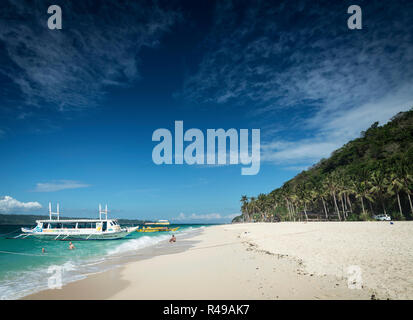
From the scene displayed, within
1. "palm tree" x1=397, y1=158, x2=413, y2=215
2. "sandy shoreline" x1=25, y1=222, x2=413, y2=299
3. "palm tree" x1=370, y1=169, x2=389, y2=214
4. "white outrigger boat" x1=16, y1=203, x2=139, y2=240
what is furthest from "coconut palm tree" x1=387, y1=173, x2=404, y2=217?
"white outrigger boat" x1=16, y1=203, x2=139, y2=240

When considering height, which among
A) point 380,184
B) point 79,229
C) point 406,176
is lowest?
point 79,229

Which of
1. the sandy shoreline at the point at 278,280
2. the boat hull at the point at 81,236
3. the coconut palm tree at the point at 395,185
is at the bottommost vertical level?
the boat hull at the point at 81,236

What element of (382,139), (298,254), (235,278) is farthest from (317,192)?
(235,278)

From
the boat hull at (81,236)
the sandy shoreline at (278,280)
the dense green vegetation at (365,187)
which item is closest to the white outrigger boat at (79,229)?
the boat hull at (81,236)

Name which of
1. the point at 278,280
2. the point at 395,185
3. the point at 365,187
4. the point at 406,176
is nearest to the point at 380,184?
the point at 395,185

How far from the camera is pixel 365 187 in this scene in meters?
59.3

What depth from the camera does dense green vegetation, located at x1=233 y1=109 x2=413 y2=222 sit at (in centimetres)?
5162

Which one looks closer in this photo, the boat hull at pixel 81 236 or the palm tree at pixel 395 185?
the palm tree at pixel 395 185

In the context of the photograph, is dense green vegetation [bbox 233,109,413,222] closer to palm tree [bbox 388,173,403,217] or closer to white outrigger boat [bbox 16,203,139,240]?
palm tree [bbox 388,173,403,217]

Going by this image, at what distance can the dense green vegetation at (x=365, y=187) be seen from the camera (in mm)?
51625

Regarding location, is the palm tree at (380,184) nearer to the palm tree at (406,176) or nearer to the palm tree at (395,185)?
the palm tree at (395,185)

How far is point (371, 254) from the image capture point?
36.3 feet

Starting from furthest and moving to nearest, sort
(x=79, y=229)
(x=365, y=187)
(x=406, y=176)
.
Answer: (x=365, y=187), (x=79, y=229), (x=406, y=176)

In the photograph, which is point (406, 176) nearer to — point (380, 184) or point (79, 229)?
point (380, 184)
